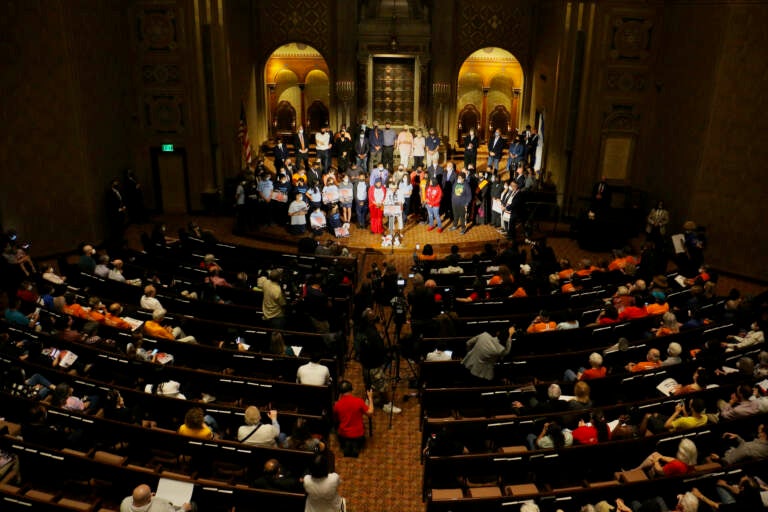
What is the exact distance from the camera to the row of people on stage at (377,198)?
1552 cm

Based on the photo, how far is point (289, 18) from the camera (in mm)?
21156

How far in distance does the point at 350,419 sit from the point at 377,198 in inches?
342

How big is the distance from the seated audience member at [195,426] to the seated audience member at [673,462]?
4882 millimetres

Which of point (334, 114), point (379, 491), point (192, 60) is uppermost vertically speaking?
point (192, 60)

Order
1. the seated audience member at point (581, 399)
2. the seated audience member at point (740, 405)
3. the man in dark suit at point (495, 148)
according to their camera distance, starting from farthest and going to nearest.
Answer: the man in dark suit at point (495, 148), the seated audience member at point (581, 399), the seated audience member at point (740, 405)

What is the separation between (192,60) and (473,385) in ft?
42.1

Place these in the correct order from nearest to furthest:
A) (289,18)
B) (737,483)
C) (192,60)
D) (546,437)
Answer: (737,483) → (546,437) → (192,60) → (289,18)

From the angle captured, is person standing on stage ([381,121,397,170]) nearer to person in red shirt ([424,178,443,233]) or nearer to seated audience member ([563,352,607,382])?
person in red shirt ([424,178,443,233])

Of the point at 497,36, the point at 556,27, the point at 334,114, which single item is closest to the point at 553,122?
the point at 556,27

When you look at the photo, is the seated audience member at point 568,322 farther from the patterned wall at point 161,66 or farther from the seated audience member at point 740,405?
the patterned wall at point 161,66

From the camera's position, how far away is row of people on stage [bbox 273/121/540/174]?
1830 centimetres

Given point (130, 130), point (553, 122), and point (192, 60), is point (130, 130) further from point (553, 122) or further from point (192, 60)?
point (553, 122)

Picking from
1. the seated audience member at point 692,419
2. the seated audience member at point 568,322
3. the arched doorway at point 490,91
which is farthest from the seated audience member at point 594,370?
the arched doorway at point 490,91

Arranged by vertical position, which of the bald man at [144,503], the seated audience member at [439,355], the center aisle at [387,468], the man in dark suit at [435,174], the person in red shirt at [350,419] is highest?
the man in dark suit at [435,174]
